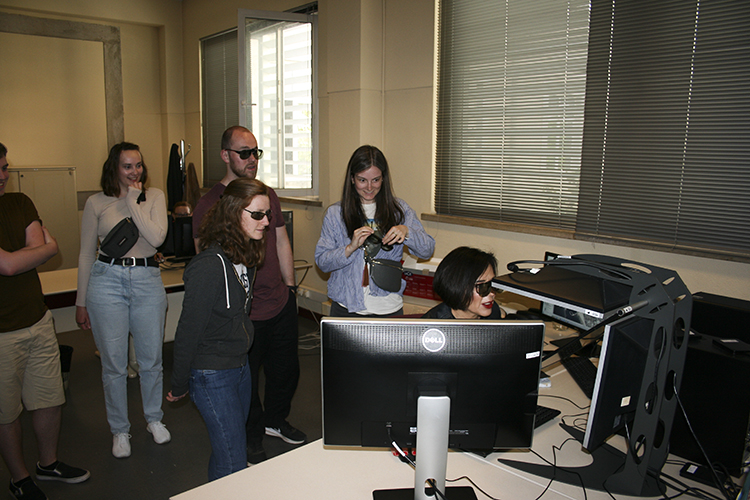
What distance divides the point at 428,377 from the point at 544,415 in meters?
0.78

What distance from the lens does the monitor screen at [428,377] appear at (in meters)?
1.28

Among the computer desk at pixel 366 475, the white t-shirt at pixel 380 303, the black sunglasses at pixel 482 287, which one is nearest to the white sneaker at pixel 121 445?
the white t-shirt at pixel 380 303

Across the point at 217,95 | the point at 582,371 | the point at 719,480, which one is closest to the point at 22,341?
the point at 582,371

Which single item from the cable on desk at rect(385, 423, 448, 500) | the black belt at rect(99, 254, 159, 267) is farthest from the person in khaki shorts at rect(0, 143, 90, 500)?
the cable on desk at rect(385, 423, 448, 500)

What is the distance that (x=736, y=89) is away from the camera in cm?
260

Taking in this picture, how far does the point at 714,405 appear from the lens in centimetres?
163

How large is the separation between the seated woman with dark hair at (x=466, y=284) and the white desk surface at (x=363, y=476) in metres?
0.53

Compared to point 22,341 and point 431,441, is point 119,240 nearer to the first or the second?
point 22,341

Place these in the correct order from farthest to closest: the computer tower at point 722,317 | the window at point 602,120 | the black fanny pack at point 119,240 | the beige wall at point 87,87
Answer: the beige wall at point 87,87 < the window at point 602,120 < the black fanny pack at point 119,240 < the computer tower at point 722,317

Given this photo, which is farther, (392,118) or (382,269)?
(392,118)

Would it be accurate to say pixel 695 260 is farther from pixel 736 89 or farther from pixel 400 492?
pixel 400 492

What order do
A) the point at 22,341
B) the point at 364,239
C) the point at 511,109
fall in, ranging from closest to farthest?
the point at 22,341 → the point at 364,239 → the point at 511,109

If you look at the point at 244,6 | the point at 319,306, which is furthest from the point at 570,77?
the point at 244,6

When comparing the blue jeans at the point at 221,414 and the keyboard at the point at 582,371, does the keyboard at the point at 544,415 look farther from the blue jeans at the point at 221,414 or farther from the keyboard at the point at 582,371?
the blue jeans at the point at 221,414
